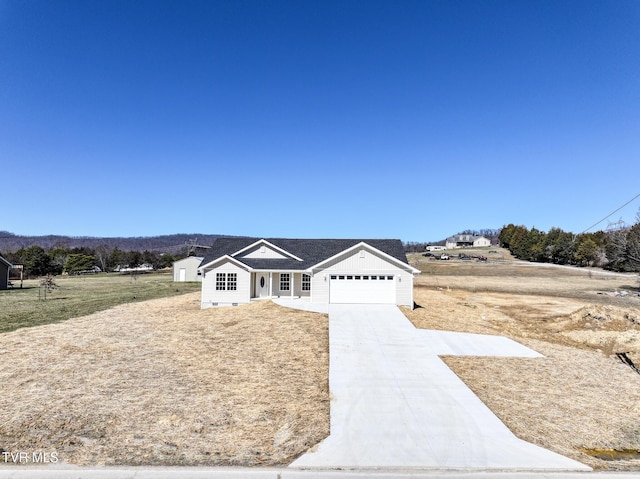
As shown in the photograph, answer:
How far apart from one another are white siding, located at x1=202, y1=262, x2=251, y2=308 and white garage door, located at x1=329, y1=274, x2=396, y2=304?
18.9ft

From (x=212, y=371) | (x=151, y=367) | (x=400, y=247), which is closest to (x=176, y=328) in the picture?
(x=151, y=367)

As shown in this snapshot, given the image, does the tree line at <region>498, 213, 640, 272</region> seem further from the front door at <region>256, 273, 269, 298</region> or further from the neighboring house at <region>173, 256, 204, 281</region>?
the neighboring house at <region>173, 256, 204, 281</region>

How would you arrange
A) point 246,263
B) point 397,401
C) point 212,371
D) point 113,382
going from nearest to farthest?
point 397,401
point 113,382
point 212,371
point 246,263

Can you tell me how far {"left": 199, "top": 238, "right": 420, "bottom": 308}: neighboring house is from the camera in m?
23.7

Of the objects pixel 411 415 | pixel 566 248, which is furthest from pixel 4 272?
pixel 566 248

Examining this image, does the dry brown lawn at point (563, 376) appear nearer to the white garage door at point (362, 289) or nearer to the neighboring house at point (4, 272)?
the white garage door at point (362, 289)

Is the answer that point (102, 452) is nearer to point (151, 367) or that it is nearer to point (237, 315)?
point (151, 367)

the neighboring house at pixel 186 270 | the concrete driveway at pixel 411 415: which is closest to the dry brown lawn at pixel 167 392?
the concrete driveway at pixel 411 415

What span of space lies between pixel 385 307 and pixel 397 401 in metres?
12.8

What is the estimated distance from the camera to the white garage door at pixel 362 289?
→ 23.6 m

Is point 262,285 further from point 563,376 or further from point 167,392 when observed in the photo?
point 563,376

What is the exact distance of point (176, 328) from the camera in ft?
59.8

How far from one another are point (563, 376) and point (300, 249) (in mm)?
19190

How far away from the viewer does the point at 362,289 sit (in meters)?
23.8
